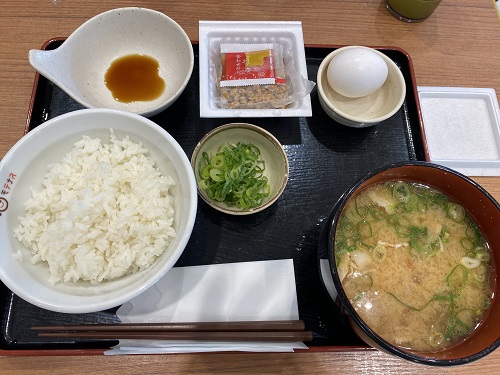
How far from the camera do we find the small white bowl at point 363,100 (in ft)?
5.91

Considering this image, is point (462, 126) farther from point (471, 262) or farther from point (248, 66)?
point (248, 66)

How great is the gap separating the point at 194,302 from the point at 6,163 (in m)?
0.89

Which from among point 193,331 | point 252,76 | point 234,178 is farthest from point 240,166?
point 193,331

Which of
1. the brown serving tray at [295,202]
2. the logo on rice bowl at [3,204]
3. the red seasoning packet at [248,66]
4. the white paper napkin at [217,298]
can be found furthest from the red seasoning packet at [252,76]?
the logo on rice bowl at [3,204]

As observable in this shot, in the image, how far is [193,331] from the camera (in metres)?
1.40

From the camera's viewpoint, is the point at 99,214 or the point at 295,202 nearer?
the point at 99,214

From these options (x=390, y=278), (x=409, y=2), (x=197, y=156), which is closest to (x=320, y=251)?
(x=390, y=278)

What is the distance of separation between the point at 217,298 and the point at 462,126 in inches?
64.6

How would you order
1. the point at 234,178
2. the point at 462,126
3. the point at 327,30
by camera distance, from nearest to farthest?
1. the point at 234,178
2. the point at 462,126
3. the point at 327,30

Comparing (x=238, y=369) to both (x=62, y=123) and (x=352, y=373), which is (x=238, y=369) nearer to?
(x=352, y=373)

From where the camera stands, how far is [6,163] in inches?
53.1

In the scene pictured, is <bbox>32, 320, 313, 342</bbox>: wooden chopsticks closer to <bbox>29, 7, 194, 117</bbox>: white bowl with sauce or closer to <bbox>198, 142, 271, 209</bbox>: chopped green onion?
<bbox>198, 142, 271, 209</bbox>: chopped green onion

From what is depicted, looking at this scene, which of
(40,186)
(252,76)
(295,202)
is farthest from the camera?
(252,76)

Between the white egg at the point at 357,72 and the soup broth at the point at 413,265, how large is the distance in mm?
583
